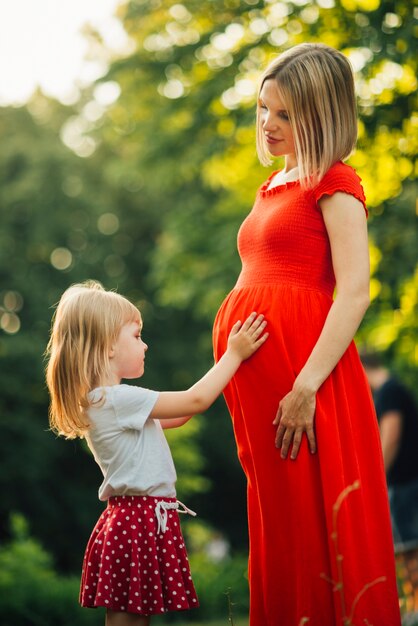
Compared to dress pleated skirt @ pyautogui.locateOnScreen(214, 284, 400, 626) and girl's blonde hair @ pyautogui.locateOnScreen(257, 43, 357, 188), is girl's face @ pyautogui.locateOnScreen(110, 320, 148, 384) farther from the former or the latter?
girl's blonde hair @ pyautogui.locateOnScreen(257, 43, 357, 188)

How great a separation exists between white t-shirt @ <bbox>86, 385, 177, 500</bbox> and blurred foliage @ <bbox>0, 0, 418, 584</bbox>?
397 cm

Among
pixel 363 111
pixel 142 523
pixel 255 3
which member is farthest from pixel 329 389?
pixel 255 3

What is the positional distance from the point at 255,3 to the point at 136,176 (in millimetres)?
7361

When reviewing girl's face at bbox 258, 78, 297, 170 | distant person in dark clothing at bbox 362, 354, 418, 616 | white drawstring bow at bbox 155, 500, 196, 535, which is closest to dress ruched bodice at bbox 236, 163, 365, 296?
girl's face at bbox 258, 78, 297, 170

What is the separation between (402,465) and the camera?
263 inches

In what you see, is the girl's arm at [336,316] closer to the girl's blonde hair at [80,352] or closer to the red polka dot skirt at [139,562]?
the red polka dot skirt at [139,562]

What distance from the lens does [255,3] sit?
10672 millimetres

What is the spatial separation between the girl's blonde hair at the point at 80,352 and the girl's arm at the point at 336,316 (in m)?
0.65

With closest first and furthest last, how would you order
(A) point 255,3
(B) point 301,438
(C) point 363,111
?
(B) point 301,438 < (C) point 363,111 < (A) point 255,3

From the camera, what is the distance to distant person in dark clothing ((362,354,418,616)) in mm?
6621

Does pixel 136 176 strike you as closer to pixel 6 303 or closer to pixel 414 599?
pixel 6 303

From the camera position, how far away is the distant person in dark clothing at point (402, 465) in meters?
6.62

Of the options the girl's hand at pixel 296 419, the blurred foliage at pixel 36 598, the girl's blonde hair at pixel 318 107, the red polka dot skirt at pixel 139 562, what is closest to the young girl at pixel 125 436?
the red polka dot skirt at pixel 139 562

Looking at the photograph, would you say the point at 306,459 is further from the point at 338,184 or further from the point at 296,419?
the point at 338,184
